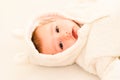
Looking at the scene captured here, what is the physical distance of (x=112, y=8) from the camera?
3.67 ft

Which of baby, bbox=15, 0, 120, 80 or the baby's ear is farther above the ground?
the baby's ear

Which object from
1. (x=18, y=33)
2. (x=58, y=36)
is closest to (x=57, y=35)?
(x=58, y=36)

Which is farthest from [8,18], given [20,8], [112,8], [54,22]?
[112,8]

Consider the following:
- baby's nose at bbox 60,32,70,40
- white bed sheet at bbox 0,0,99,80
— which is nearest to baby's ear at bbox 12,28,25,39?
white bed sheet at bbox 0,0,99,80

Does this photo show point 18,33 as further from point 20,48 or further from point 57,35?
point 57,35

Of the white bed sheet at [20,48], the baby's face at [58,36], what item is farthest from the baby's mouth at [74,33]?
the white bed sheet at [20,48]

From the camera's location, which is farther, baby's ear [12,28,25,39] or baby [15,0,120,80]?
baby's ear [12,28,25,39]

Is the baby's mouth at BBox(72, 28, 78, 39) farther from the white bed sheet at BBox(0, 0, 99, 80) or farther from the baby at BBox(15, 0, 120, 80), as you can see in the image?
the white bed sheet at BBox(0, 0, 99, 80)

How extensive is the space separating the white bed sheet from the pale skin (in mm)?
86

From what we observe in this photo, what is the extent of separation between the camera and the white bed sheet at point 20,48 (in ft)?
3.64

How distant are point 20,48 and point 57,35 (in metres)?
0.20

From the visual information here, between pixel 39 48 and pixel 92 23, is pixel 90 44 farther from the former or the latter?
pixel 39 48

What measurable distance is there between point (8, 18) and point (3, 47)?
201 mm

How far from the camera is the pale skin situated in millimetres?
1112
